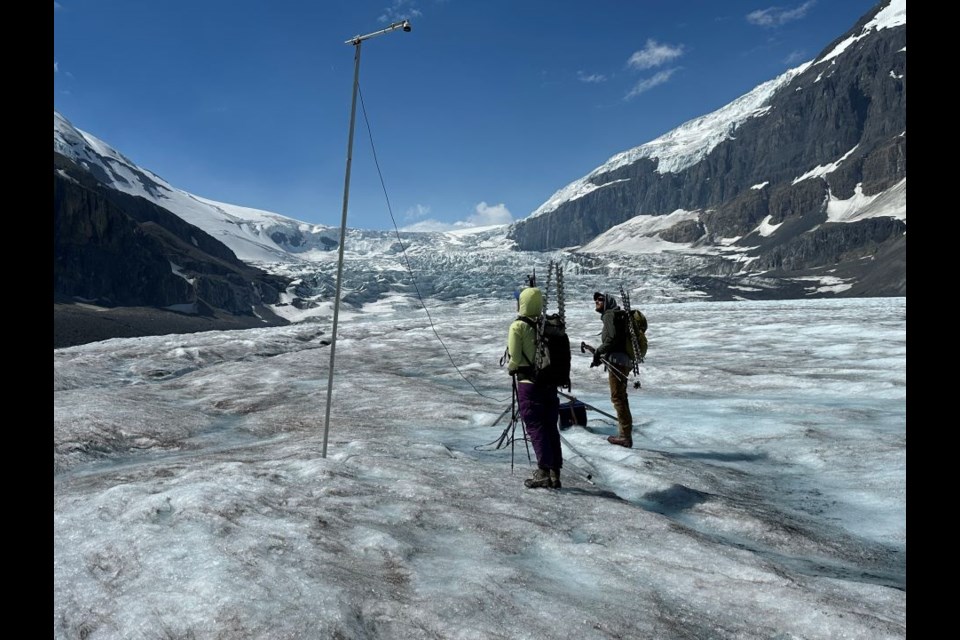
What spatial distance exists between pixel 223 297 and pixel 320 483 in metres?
104

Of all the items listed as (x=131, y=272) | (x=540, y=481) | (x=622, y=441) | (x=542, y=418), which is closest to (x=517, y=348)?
(x=542, y=418)

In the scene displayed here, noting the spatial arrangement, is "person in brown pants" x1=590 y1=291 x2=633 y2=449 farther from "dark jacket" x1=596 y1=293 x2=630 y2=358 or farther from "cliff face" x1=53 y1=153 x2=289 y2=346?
"cliff face" x1=53 y1=153 x2=289 y2=346

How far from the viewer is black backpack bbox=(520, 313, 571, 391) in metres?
6.36

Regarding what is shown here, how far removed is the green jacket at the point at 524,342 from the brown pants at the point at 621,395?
9.55 ft

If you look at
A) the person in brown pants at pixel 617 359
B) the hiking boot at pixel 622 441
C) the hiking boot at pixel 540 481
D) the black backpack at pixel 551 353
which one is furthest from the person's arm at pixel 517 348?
the hiking boot at pixel 622 441

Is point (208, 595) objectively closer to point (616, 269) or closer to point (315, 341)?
point (315, 341)

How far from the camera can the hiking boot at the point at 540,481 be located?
6.57 meters

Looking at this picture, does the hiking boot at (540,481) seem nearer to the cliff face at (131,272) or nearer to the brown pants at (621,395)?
the brown pants at (621,395)

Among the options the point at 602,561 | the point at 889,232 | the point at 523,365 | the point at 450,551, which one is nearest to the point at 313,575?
the point at 450,551

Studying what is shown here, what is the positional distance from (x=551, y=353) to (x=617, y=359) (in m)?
3.10

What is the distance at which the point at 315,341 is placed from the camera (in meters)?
28.6

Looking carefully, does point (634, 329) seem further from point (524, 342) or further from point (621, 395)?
point (524, 342)

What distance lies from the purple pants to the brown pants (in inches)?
106

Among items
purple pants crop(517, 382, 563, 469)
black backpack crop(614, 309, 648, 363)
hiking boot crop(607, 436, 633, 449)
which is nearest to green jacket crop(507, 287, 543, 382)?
purple pants crop(517, 382, 563, 469)
